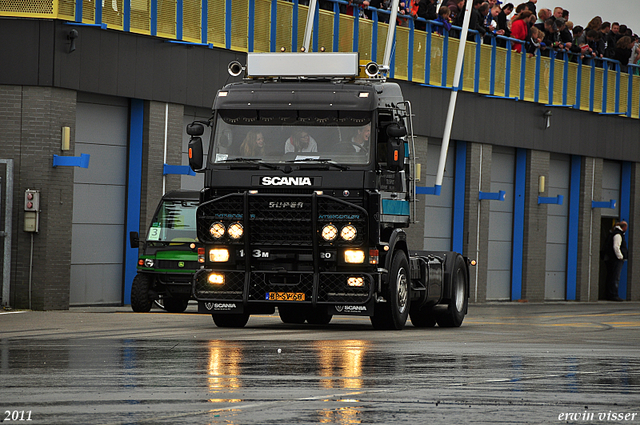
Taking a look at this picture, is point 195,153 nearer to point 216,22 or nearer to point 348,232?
point 348,232

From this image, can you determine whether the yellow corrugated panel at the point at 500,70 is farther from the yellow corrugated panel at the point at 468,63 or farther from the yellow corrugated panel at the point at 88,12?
the yellow corrugated panel at the point at 88,12

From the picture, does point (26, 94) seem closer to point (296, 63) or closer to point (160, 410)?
point (296, 63)

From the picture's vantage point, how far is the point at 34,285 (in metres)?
23.5

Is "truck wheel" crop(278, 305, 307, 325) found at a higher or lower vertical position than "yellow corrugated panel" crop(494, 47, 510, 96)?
lower

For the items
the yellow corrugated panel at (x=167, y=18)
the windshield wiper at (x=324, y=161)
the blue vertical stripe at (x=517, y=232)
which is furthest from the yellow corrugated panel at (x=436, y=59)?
the windshield wiper at (x=324, y=161)

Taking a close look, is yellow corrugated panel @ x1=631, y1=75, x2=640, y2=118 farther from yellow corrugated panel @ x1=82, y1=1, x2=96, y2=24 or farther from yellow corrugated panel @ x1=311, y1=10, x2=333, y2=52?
yellow corrugated panel @ x1=82, y1=1, x2=96, y2=24

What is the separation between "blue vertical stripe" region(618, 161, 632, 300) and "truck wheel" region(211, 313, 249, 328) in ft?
82.1

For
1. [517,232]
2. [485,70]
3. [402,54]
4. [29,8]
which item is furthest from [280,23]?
[517,232]

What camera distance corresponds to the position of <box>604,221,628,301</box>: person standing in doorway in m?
39.1

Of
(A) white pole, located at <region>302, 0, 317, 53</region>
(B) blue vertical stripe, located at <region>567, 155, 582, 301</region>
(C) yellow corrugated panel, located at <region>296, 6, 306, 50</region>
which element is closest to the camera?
(A) white pole, located at <region>302, 0, 317, 53</region>

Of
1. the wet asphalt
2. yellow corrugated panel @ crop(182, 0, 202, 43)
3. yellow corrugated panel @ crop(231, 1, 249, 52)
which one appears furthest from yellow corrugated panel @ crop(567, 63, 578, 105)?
the wet asphalt

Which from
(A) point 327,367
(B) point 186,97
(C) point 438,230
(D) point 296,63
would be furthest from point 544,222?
(A) point 327,367

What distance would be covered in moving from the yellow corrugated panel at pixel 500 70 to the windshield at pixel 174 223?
14.1 meters

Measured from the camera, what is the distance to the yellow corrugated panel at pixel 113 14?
80.4 ft
